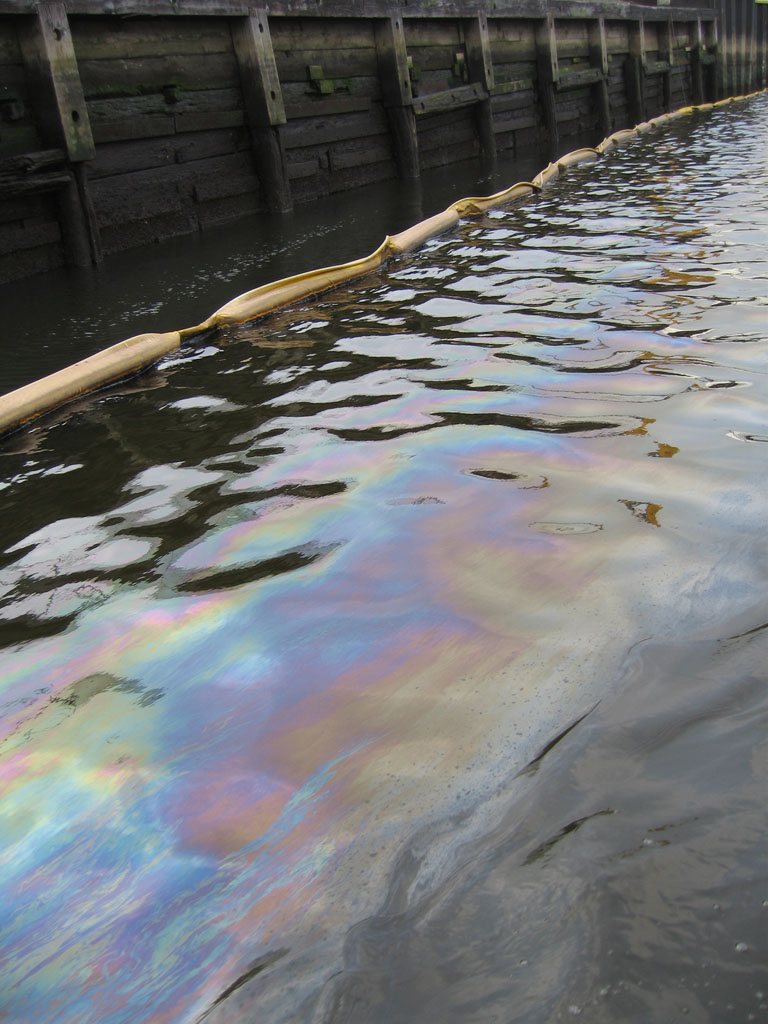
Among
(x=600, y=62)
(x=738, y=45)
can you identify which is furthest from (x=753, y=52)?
(x=600, y=62)

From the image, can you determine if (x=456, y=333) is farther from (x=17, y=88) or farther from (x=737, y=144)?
(x=737, y=144)

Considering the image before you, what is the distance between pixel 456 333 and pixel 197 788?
3137 mm

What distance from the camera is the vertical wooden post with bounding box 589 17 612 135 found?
16359mm

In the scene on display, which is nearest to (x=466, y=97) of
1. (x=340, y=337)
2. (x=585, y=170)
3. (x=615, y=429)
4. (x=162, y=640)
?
(x=585, y=170)

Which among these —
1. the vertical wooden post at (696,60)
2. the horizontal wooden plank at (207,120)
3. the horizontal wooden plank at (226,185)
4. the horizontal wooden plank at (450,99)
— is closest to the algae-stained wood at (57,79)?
the horizontal wooden plank at (207,120)

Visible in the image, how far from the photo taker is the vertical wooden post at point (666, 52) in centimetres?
1992

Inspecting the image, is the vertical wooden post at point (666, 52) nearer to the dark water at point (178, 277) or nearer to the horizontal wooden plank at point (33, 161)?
the dark water at point (178, 277)

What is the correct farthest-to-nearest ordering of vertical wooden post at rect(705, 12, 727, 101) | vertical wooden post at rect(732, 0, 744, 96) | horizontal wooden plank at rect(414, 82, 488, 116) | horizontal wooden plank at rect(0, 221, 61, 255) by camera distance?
vertical wooden post at rect(732, 0, 744, 96) → vertical wooden post at rect(705, 12, 727, 101) → horizontal wooden plank at rect(414, 82, 488, 116) → horizontal wooden plank at rect(0, 221, 61, 255)

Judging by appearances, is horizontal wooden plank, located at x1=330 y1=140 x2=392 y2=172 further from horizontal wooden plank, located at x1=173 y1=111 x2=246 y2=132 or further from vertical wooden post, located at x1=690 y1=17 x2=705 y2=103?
vertical wooden post, located at x1=690 y1=17 x2=705 y2=103

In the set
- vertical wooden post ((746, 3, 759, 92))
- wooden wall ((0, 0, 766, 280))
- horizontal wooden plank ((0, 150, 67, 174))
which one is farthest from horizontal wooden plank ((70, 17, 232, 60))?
vertical wooden post ((746, 3, 759, 92))

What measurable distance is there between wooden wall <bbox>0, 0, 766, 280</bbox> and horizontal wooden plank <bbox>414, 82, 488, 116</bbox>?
3 cm

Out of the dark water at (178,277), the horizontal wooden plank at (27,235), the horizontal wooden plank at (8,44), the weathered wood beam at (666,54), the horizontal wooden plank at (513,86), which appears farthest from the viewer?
the weathered wood beam at (666,54)

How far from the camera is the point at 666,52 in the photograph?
66.6 ft

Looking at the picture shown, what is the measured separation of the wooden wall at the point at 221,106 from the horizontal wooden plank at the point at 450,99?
0.03 metres
